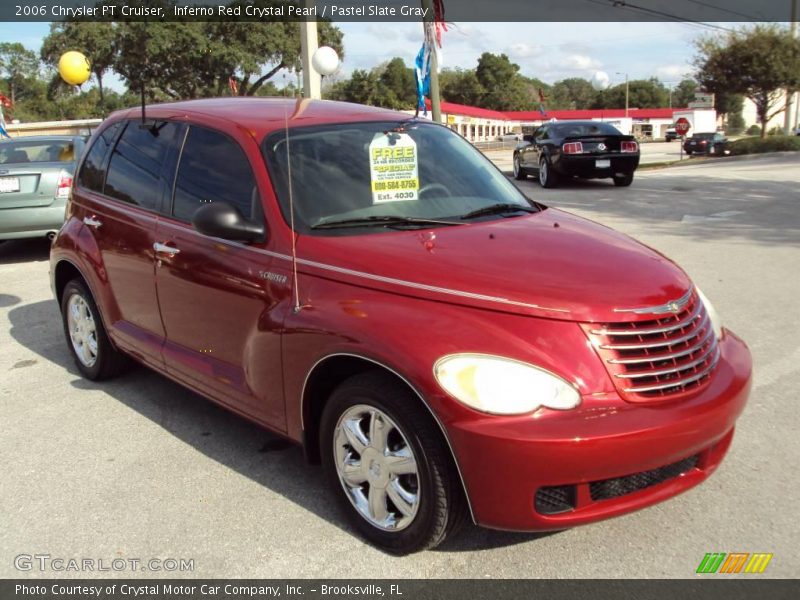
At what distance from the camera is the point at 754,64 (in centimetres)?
3055

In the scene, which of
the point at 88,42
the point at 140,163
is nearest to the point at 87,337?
the point at 140,163

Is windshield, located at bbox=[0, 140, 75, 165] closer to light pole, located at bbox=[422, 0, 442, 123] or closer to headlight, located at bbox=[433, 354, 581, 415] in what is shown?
light pole, located at bbox=[422, 0, 442, 123]

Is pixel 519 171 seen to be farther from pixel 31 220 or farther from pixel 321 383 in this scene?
pixel 321 383

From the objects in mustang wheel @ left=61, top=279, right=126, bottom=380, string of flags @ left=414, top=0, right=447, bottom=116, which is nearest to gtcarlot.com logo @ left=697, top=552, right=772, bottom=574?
mustang wheel @ left=61, top=279, right=126, bottom=380

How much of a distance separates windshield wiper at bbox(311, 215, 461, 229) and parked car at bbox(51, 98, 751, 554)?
18 millimetres

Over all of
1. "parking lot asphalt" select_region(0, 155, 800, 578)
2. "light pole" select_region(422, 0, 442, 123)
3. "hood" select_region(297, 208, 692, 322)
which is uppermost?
"light pole" select_region(422, 0, 442, 123)

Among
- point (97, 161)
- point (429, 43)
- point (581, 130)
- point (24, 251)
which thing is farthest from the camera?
point (581, 130)

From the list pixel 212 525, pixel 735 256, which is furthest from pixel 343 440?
pixel 735 256

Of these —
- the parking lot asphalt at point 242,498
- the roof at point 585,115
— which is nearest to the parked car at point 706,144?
the parking lot asphalt at point 242,498

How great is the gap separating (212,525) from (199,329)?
40.9 inches

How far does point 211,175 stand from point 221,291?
66 centimetres

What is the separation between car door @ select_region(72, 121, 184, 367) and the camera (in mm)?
4141

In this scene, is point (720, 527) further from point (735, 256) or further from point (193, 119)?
point (735, 256)

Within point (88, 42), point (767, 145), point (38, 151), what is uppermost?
point (88, 42)
